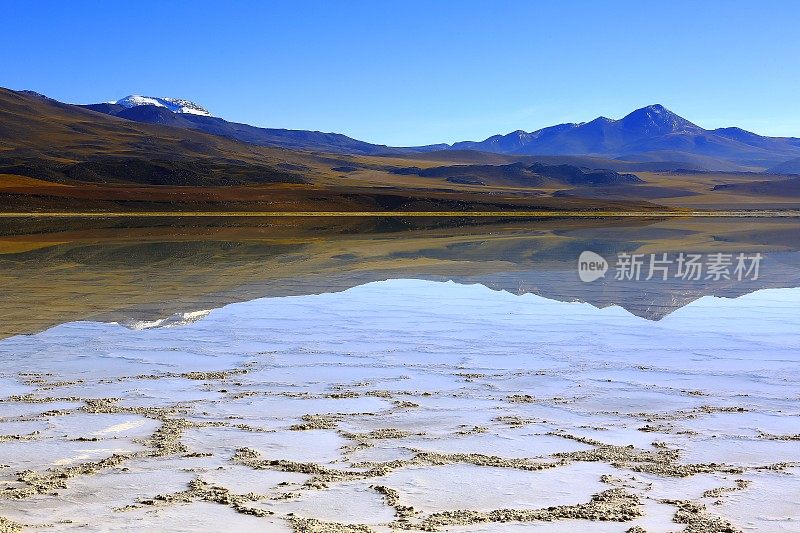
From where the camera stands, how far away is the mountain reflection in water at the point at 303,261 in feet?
42.4

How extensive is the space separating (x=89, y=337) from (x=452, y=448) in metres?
5.56

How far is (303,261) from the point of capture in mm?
19328

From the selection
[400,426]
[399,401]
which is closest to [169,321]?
[399,401]

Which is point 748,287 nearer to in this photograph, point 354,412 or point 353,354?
point 353,354

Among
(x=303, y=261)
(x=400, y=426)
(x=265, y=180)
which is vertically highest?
(x=265, y=180)

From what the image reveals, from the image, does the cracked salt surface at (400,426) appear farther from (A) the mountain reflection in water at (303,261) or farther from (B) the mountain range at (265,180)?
(B) the mountain range at (265,180)

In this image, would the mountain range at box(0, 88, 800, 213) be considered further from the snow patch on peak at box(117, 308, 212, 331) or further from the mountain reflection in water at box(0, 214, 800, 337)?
the snow patch on peak at box(117, 308, 212, 331)

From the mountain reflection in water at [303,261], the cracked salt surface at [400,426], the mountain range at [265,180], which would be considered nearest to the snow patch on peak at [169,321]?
the mountain reflection in water at [303,261]

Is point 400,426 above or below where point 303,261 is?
below

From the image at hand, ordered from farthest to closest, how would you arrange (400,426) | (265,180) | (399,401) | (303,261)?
(265,180) < (303,261) < (399,401) < (400,426)

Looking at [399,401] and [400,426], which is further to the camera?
[399,401]

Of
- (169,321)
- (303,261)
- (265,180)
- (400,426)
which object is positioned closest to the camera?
(400,426)

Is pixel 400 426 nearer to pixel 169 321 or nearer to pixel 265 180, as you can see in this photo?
pixel 169 321

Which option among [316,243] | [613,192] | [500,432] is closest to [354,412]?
[500,432]
